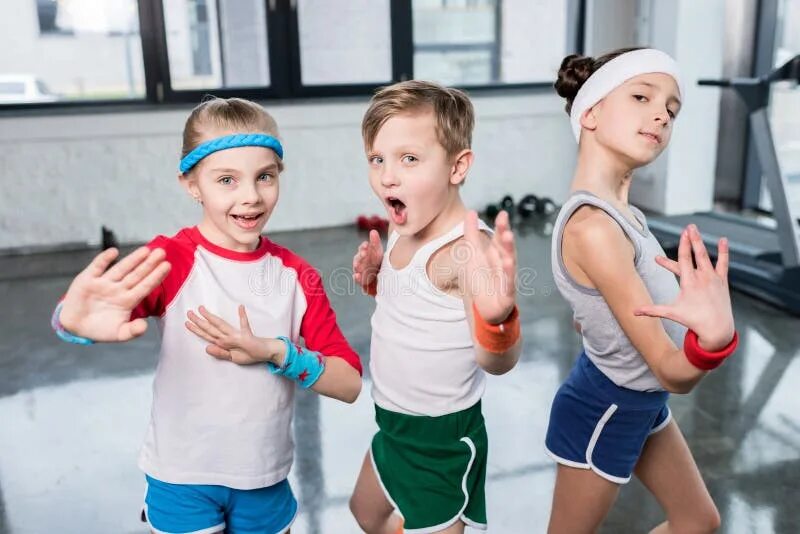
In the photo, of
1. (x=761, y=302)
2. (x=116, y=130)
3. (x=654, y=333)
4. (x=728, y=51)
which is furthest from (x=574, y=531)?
(x=728, y=51)

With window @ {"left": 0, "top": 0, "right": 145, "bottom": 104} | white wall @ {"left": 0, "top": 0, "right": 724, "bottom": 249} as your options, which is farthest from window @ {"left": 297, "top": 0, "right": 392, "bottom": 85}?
window @ {"left": 0, "top": 0, "right": 145, "bottom": 104}

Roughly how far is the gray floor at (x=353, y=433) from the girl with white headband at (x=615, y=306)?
2.07 ft

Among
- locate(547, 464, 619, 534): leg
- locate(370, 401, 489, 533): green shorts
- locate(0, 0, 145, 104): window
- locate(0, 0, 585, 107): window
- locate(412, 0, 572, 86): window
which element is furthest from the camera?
locate(412, 0, 572, 86): window

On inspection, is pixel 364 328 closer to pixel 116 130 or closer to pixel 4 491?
pixel 4 491

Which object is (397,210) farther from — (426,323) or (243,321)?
(243,321)

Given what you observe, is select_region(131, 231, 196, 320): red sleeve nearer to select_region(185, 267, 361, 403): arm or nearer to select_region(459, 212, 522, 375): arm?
select_region(185, 267, 361, 403): arm

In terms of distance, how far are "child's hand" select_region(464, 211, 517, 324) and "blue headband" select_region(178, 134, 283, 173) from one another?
0.39 metres

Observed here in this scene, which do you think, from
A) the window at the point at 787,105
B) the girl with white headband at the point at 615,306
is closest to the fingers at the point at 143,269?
the girl with white headband at the point at 615,306

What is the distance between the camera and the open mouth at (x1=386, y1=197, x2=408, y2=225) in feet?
4.71

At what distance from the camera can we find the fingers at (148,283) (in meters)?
1.20

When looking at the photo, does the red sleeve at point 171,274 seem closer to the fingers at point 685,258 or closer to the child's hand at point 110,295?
the child's hand at point 110,295

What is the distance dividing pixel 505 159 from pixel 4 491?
4.65 meters

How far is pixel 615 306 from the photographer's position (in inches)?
55.7

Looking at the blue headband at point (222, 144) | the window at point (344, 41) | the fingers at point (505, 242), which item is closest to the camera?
the fingers at point (505, 242)
